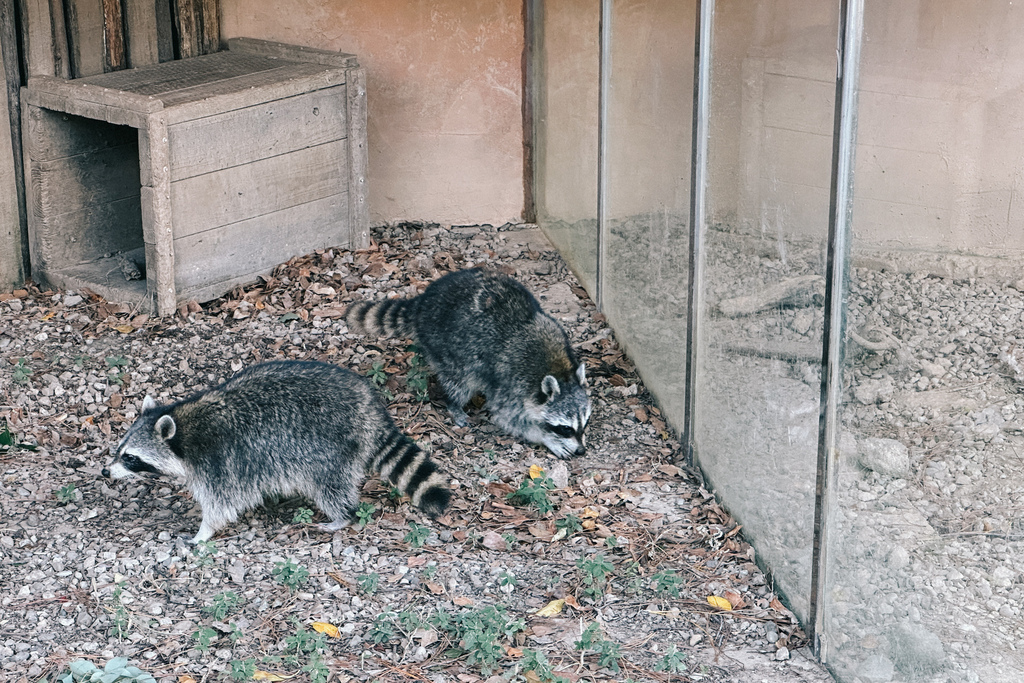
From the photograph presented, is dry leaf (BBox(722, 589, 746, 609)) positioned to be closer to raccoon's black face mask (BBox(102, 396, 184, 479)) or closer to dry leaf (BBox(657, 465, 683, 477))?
dry leaf (BBox(657, 465, 683, 477))

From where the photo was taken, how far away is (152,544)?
13.9 feet

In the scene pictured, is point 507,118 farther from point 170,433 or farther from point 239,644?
point 239,644

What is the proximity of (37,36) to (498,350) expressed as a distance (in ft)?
10.1

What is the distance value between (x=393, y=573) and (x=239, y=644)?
636mm

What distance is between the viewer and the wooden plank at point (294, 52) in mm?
6699

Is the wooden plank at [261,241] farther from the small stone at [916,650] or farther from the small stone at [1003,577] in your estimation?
the small stone at [1003,577]

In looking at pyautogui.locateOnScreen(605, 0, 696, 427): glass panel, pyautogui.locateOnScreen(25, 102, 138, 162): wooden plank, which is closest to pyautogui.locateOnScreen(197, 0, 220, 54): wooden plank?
pyautogui.locateOnScreen(25, 102, 138, 162): wooden plank

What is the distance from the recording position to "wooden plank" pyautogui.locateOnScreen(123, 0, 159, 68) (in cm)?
662

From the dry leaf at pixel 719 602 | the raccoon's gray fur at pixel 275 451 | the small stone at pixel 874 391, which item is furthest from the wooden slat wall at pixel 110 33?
the small stone at pixel 874 391

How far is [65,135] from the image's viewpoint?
249 inches

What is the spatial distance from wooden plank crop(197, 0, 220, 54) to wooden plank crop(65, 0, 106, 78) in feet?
2.22

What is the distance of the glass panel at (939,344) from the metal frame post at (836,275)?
0.05m

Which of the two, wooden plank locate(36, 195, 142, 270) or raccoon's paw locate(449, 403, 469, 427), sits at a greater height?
wooden plank locate(36, 195, 142, 270)

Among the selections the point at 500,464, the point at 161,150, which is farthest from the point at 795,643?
the point at 161,150
